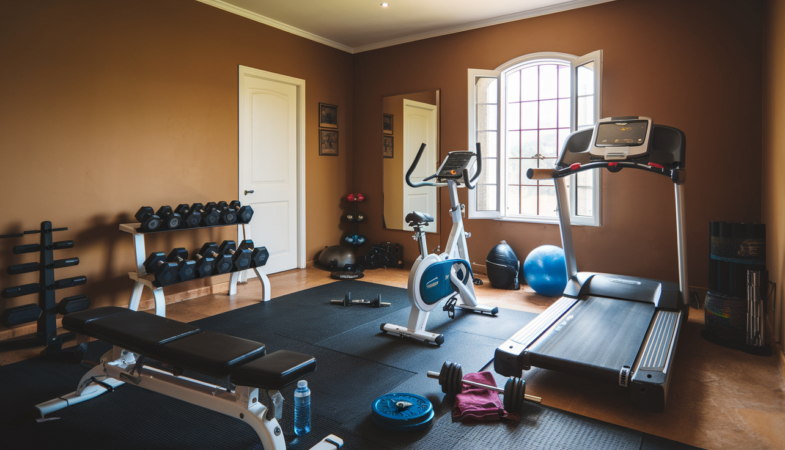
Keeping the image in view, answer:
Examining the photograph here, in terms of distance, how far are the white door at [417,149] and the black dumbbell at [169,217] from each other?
Answer: 2.76 m

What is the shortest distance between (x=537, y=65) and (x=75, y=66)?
429 centimetres

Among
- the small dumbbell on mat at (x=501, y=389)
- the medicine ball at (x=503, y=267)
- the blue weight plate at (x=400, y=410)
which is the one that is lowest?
the blue weight plate at (x=400, y=410)

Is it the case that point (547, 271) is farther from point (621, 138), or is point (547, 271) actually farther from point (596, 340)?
point (596, 340)

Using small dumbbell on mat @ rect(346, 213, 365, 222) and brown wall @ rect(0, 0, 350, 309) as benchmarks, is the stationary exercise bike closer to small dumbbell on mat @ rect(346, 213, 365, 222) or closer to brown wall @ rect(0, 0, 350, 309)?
brown wall @ rect(0, 0, 350, 309)

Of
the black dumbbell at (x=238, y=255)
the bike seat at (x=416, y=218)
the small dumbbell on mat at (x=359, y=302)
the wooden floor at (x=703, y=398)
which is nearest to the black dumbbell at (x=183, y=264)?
the black dumbbell at (x=238, y=255)

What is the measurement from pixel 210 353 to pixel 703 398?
96.0 inches

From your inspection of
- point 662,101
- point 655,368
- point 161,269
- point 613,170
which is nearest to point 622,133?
point 613,170

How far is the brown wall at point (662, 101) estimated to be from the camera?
157 inches

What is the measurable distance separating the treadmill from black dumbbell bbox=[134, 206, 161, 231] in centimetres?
283

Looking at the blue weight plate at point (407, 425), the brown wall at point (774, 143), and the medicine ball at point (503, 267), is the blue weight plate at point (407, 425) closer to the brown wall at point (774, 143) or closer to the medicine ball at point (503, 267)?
the brown wall at point (774, 143)

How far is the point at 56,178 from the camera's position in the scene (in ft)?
12.0

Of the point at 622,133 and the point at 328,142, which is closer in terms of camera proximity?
the point at 622,133

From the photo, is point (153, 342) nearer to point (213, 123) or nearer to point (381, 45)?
point (213, 123)

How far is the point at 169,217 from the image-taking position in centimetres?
396
